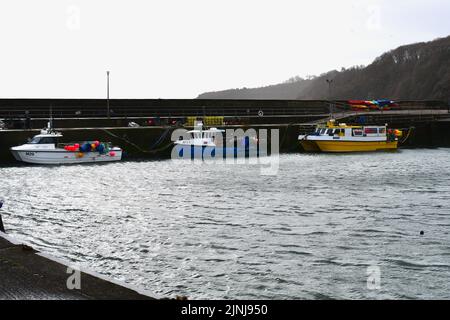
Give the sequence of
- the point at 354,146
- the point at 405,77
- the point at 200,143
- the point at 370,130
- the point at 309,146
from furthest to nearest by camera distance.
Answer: the point at 405,77
the point at 370,130
the point at 354,146
the point at 309,146
the point at 200,143

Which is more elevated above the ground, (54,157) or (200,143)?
(200,143)

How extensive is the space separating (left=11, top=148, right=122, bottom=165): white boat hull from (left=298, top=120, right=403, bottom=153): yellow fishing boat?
65.7 feet

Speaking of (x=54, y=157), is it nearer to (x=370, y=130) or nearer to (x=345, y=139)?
(x=345, y=139)

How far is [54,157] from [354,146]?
2772 cm

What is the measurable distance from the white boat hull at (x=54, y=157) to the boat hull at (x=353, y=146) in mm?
20798

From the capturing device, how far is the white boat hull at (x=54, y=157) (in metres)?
39.8

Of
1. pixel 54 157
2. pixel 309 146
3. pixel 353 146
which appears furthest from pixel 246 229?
pixel 353 146

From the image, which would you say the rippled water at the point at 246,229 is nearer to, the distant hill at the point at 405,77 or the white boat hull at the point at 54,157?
the white boat hull at the point at 54,157

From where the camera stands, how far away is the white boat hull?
1567 inches

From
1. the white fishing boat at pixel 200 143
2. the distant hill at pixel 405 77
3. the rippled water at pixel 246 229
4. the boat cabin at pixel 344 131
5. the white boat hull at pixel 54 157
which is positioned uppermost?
the distant hill at pixel 405 77

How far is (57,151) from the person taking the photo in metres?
40.5

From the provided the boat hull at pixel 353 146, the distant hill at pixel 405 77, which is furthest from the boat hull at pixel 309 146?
the distant hill at pixel 405 77

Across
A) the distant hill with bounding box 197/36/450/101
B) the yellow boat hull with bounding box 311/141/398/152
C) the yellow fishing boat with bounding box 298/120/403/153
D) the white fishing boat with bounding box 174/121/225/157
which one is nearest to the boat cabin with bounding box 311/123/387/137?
the yellow fishing boat with bounding box 298/120/403/153
